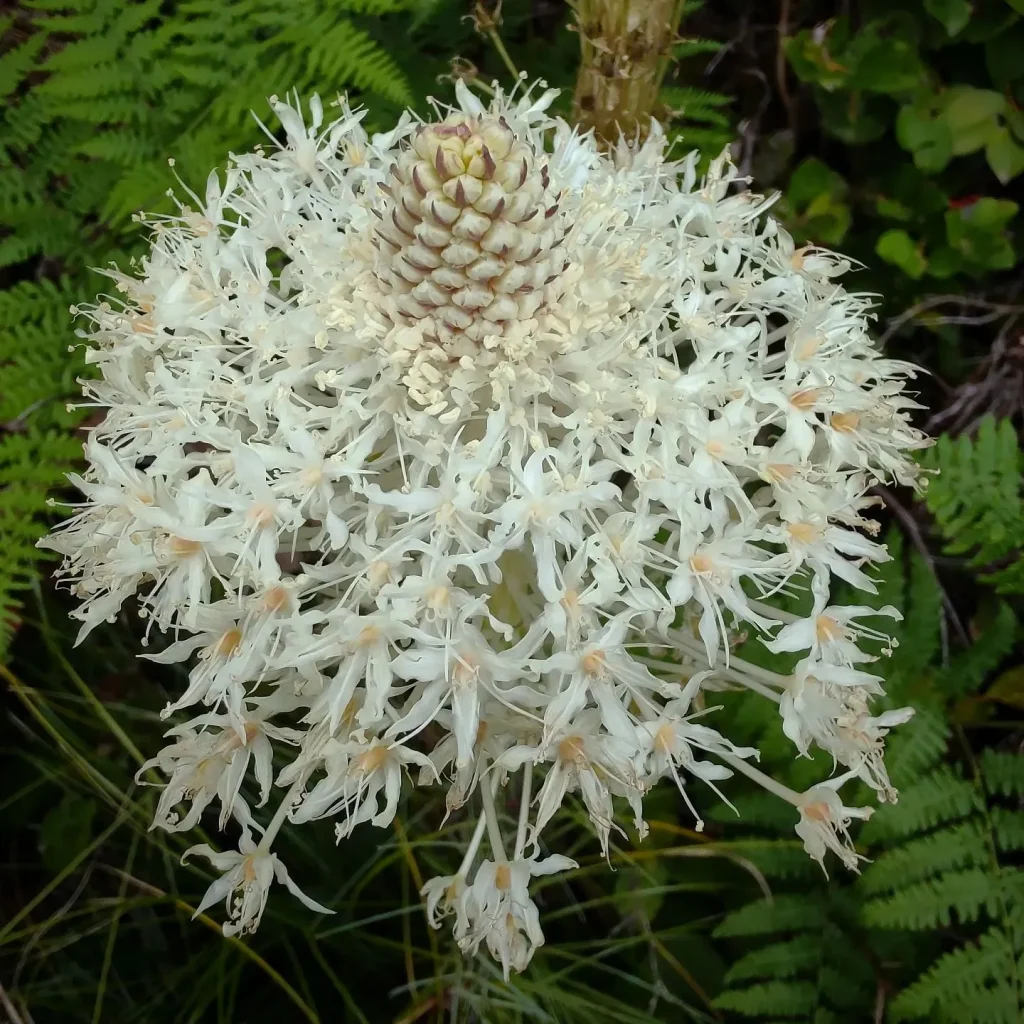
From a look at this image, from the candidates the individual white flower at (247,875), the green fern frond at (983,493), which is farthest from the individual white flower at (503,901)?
the green fern frond at (983,493)

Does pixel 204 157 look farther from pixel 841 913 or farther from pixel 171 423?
pixel 841 913

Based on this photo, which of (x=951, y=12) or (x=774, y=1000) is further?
(x=951, y=12)

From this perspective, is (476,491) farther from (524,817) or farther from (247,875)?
(247,875)

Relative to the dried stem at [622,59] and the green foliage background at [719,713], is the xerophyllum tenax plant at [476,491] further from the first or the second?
the green foliage background at [719,713]

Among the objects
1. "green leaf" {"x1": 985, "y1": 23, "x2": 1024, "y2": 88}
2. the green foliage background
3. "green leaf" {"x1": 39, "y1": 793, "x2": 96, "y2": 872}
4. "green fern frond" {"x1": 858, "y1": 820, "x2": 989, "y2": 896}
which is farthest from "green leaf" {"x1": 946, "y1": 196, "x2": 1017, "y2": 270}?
"green leaf" {"x1": 39, "y1": 793, "x2": 96, "y2": 872}

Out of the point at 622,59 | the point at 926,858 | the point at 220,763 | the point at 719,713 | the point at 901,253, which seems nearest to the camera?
the point at 220,763

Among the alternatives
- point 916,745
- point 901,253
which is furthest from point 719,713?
point 901,253

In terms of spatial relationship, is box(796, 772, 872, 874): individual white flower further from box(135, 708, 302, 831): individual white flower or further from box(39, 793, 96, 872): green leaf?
box(39, 793, 96, 872): green leaf
